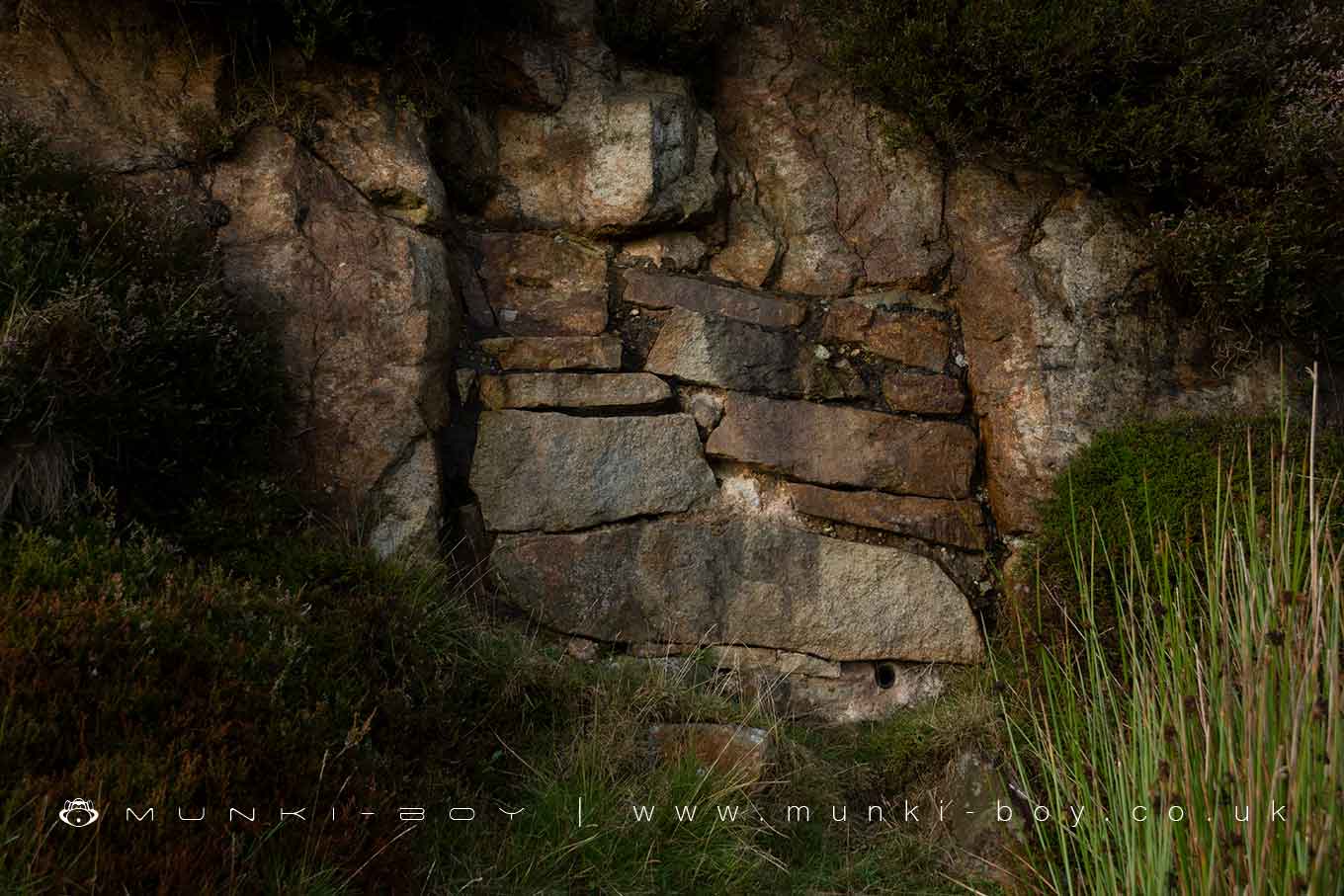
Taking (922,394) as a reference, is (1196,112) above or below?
above

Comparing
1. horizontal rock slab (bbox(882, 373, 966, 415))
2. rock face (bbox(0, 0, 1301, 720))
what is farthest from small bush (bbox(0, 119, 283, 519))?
horizontal rock slab (bbox(882, 373, 966, 415))

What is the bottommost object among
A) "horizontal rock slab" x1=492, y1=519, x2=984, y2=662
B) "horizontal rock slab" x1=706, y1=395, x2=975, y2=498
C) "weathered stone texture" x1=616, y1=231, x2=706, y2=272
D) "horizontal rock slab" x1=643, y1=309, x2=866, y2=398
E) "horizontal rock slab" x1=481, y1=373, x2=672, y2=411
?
"horizontal rock slab" x1=492, y1=519, x2=984, y2=662

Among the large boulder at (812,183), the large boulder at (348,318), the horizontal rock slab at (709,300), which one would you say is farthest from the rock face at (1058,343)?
the large boulder at (348,318)

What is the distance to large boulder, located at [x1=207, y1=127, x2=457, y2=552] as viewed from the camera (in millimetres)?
4539

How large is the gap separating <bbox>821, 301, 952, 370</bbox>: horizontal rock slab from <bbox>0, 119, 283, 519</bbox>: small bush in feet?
10.3

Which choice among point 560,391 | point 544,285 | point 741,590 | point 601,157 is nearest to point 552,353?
point 560,391

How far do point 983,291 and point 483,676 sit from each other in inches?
144

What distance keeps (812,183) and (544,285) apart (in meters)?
1.86

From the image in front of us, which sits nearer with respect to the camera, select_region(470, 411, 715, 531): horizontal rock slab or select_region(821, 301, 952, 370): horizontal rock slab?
select_region(470, 411, 715, 531): horizontal rock slab

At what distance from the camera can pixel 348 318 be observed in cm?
474

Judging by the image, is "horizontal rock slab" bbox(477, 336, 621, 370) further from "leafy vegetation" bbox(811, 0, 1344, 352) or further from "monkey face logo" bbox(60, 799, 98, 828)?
"monkey face logo" bbox(60, 799, 98, 828)

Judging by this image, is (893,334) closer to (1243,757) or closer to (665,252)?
(665,252)

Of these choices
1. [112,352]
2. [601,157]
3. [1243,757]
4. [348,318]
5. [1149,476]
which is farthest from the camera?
[601,157]

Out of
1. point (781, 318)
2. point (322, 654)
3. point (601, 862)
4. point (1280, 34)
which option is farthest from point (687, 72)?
point (601, 862)
